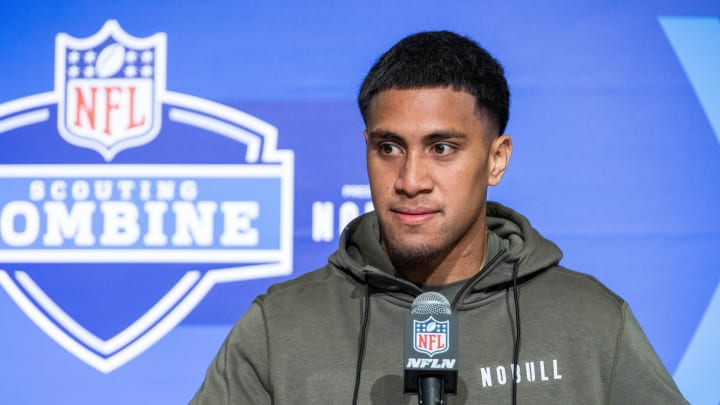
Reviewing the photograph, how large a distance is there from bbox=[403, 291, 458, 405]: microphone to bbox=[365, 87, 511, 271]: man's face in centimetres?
31

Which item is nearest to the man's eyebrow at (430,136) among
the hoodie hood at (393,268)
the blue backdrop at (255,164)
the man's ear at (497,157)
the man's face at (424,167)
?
the man's face at (424,167)

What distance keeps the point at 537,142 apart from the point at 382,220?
94cm

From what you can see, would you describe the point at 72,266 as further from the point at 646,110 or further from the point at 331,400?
the point at 646,110

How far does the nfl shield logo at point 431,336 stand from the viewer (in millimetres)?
1145

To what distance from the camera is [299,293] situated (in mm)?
1616

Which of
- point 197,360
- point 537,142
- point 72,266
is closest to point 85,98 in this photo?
point 72,266

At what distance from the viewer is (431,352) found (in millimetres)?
1141

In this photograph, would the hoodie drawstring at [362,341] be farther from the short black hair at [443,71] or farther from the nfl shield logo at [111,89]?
the nfl shield logo at [111,89]

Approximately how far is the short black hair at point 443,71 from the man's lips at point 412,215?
213 millimetres

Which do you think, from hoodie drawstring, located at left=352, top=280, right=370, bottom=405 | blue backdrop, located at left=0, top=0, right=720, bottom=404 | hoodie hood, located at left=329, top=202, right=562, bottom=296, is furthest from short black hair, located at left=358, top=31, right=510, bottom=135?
blue backdrop, located at left=0, top=0, right=720, bottom=404

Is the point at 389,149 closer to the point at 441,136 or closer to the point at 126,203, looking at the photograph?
the point at 441,136

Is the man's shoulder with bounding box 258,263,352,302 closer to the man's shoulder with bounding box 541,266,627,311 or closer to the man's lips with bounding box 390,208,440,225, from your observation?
the man's lips with bounding box 390,208,440,225

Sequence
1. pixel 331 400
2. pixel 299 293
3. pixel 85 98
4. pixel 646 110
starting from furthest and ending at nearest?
1. pixel 85 98
2. pixel 646 110
3. pixel 299 293
4. pixel 331 400

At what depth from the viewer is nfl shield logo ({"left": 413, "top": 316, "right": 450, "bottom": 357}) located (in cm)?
114
